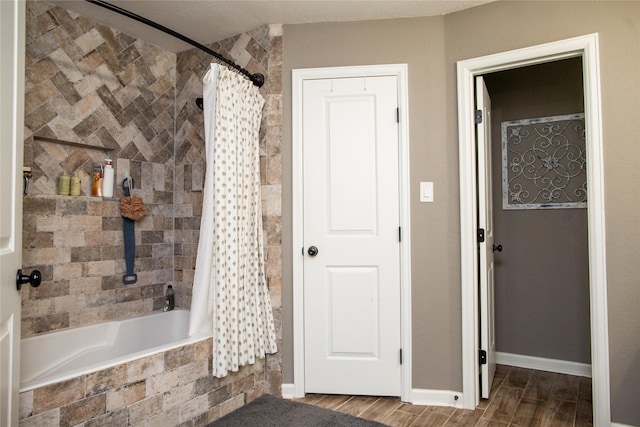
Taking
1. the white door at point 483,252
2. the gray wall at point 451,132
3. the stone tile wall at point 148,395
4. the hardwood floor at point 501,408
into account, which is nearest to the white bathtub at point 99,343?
the stone tile wall at point 148,395

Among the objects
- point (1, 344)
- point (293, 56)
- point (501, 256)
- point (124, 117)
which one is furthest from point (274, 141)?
point (501, 256)

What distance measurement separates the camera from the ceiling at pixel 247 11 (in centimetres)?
260

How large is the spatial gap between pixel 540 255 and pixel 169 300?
9.90 feet

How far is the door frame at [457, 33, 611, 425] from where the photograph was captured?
220 cm

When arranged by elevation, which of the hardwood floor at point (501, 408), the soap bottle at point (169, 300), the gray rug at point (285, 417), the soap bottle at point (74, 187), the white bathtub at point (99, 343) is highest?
the soap bottle at point (74, 187)

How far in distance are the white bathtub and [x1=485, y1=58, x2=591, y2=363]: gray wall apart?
2.57m

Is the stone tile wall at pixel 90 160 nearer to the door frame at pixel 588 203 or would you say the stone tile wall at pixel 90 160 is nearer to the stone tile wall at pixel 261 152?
the stone tile wall at pixel 261 152

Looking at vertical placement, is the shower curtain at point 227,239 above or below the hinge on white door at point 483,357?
above

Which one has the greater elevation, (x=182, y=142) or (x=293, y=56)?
(x=293, y=56)

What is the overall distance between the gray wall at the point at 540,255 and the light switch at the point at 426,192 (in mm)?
1181

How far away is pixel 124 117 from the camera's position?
3023mm

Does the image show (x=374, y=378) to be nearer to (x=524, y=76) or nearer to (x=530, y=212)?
(x=530, y=212)

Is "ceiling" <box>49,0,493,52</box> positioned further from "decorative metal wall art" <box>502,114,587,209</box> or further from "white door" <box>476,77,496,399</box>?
"decorative metal wall art" <box>502,114,587,209</box>

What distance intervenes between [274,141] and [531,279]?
2.38 metres
